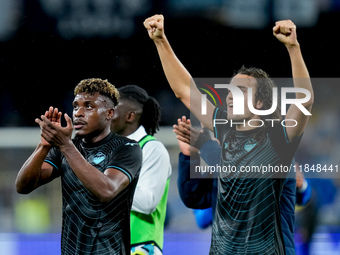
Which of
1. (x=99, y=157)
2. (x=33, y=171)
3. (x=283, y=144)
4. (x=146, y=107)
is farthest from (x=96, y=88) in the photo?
(x=146, y=107)

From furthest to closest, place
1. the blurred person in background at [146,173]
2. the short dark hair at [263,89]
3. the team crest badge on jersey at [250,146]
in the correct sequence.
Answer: the blurred person in background at [146,173], the short dark hair at [263,89], the team crest badge on jersey at [250,146]

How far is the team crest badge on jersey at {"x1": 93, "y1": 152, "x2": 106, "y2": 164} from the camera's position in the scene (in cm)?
248

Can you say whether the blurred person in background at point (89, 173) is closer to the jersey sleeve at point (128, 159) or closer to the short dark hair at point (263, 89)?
the jersey sleeve at point (128, 159)

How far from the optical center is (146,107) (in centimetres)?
358

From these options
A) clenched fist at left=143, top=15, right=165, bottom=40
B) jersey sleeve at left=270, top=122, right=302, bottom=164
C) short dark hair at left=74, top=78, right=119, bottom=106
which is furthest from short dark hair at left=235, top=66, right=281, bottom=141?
short dark hair at left=74, top=78, right=119, bottom=106

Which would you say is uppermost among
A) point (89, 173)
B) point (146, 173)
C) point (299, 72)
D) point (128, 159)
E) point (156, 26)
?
point (156, 26)

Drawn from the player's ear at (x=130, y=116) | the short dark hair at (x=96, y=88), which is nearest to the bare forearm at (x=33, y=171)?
the short dark hair at (x=96, y=88)

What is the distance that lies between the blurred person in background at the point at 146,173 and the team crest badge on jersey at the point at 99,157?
64 cm

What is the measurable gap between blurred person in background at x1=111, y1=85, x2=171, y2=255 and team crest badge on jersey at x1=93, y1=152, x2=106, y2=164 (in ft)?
2.10

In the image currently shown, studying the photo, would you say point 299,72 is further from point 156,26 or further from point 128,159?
point 128,159

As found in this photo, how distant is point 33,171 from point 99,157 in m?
0.28

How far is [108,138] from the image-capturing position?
2.54m

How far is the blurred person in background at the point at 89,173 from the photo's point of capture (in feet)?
7.53

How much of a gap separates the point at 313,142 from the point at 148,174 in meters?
1.66
